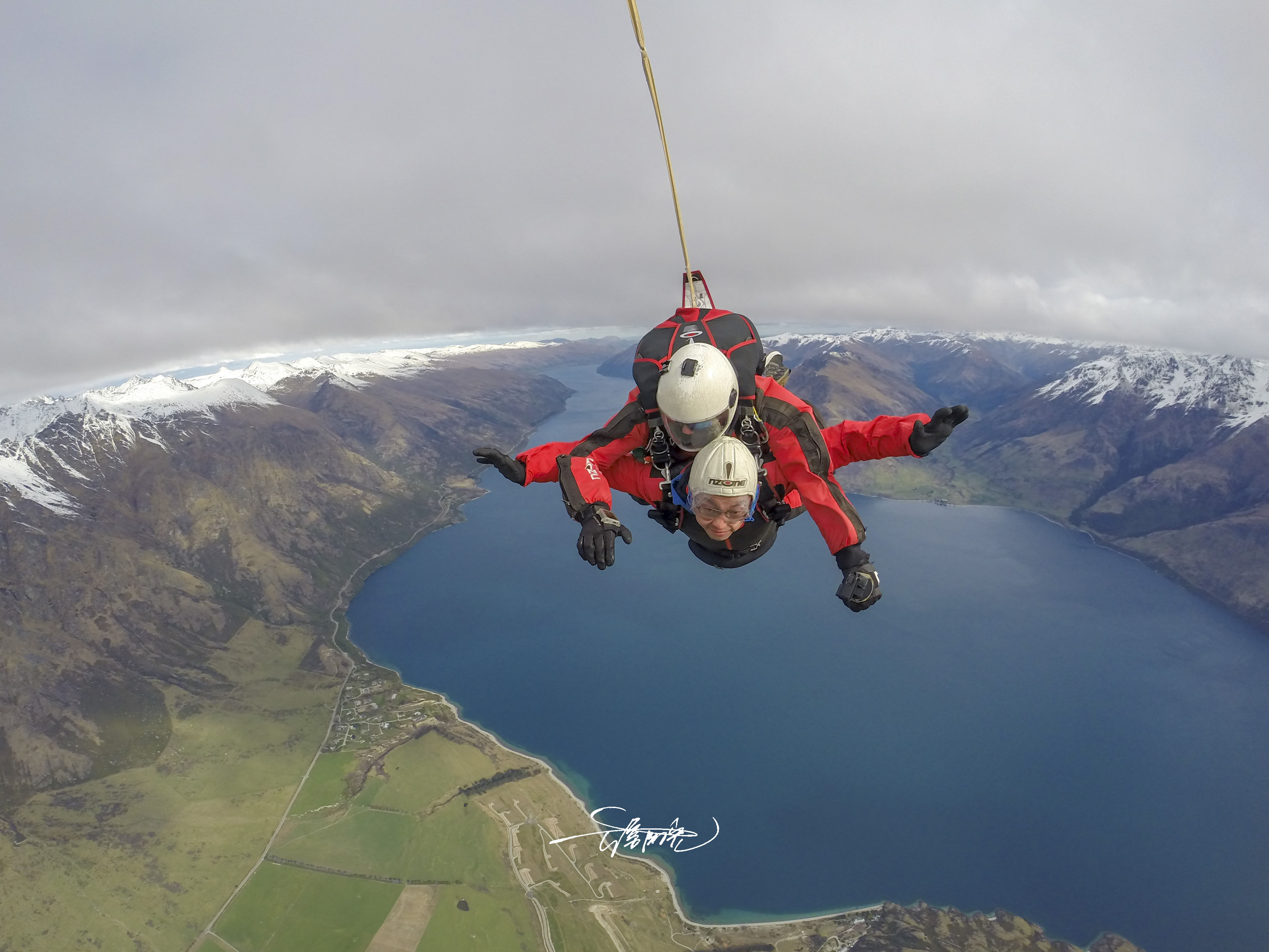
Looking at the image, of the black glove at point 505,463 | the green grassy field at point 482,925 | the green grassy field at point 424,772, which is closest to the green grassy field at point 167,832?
the green grassy field at point 424,772

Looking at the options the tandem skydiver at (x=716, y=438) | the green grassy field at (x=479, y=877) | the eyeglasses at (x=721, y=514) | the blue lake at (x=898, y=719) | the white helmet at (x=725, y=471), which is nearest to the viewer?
the tandem skydiver at (x=716, y=438)

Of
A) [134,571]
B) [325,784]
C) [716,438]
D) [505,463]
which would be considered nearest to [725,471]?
[716,438]

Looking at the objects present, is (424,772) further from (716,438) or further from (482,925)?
(716,438)

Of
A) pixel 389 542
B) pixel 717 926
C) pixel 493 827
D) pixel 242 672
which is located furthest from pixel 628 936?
pixel 389 542

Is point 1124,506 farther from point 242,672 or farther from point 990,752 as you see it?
point 242,672

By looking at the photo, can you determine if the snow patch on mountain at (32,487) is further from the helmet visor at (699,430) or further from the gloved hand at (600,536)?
the helmet visor at (699,430)

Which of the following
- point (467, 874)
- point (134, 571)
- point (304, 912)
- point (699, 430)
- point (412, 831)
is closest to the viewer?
point (699, 430)

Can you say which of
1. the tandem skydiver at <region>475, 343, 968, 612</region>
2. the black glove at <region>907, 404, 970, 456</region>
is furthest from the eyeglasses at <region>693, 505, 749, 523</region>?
the black glove at <region>907, 404, 970, 456</region>
